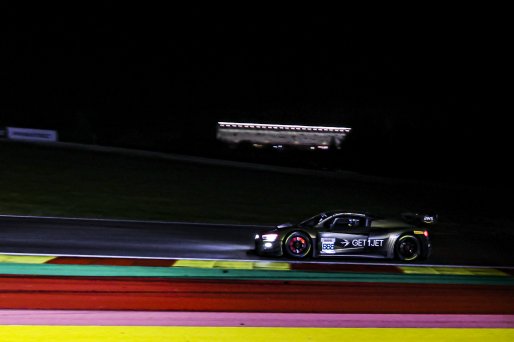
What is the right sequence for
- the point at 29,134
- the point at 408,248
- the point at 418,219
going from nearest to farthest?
the point at 408,248 → the point at 418,219 → the point at 29,134

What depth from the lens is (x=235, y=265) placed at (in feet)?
34.8

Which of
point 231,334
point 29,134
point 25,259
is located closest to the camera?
point 231,334

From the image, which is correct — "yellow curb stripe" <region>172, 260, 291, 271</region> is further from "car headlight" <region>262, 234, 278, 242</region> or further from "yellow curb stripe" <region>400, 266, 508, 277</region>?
"yellow curb stripe" <region>400, 266, 508, 277</region>

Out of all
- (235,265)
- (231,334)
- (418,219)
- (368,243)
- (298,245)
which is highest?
(418,219)

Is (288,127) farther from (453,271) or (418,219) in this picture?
(453,271)

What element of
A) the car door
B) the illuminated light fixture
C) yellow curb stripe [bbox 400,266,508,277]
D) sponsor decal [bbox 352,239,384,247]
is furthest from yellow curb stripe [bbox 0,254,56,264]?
the illuminated light fixture

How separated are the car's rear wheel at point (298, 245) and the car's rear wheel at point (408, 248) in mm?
2015

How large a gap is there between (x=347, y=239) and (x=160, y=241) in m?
4.81

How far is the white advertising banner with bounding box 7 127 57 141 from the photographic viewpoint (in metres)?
38.7

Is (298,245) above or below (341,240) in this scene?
below

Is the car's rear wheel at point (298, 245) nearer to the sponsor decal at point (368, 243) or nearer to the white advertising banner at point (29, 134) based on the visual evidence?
the sponsor decal at point (368, 243)

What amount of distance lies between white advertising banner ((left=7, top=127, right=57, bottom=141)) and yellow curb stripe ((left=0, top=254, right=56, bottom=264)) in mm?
30403

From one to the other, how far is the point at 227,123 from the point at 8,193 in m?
37.4

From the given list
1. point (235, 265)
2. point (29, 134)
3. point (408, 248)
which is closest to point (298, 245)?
point (235, 265)
